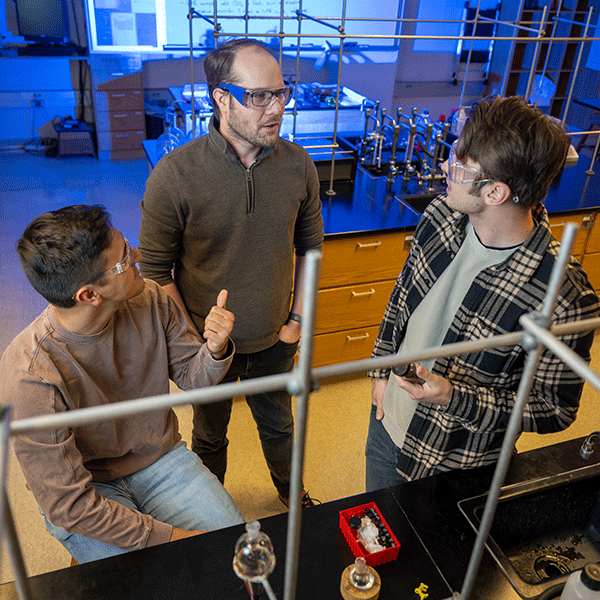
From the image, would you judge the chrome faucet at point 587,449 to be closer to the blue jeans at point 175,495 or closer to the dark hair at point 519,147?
the dark hair at point 519,147

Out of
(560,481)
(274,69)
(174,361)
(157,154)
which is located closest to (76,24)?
(157,154)

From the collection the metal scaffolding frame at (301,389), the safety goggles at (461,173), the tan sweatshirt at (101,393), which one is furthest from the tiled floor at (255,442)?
the safety goggles at (461,173)

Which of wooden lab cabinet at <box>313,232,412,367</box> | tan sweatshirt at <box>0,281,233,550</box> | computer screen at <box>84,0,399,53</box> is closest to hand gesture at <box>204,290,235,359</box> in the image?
tan sweatshirt at <box>0,281,233,550</box>

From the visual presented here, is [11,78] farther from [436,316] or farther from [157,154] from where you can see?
[436,316]

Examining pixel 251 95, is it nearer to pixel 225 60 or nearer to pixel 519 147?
pixel 225 60

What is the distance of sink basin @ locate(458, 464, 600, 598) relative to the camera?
129 cm

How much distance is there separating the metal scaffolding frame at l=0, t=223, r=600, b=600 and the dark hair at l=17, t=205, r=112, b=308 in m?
0.84

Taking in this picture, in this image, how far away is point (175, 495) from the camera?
57.5 inches

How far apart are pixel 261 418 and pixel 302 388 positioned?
1673 millimetres

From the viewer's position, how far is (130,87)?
5.75m

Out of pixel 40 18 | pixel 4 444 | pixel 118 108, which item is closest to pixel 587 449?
pixel 4 444

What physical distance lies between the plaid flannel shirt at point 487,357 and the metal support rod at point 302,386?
81cm

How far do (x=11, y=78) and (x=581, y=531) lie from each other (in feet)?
20.9

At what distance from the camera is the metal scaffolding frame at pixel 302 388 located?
1.40 feet
